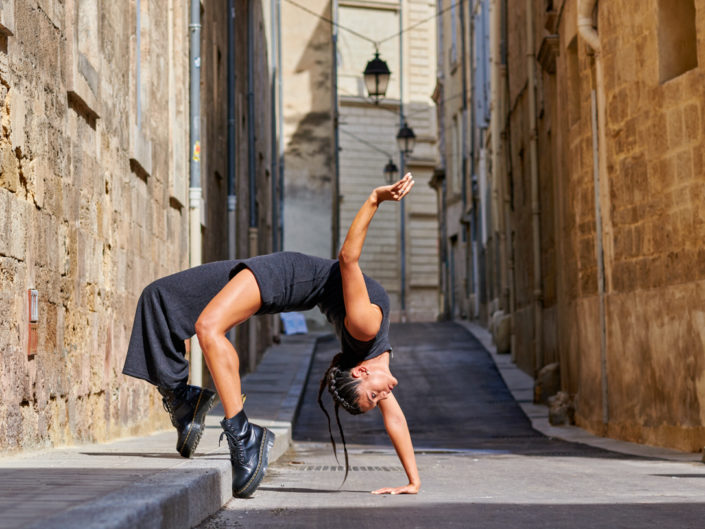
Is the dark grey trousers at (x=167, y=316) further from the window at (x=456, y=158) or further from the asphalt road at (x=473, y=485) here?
the window at (x=456, y=158)

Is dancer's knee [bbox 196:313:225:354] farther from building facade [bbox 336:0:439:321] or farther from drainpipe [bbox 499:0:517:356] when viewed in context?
building facade [bbox 336:0:439:321]

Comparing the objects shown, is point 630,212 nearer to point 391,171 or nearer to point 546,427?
point 546,427

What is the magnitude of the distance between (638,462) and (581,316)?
412 centimetres

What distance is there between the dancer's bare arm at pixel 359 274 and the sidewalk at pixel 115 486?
0.84 meters

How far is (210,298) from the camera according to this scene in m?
5.29

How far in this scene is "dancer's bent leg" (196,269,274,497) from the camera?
4.96 meters

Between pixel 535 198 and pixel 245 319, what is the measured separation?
1272cm

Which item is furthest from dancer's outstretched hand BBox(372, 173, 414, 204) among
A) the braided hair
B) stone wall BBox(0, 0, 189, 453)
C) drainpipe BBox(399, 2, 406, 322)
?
drainpipe BBox(399, 2, 406, 322)

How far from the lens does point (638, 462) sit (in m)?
8.09

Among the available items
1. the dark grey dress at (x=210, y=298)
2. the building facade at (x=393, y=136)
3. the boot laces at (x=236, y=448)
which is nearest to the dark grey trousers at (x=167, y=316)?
the dark grey dress at (x=210, y=298)

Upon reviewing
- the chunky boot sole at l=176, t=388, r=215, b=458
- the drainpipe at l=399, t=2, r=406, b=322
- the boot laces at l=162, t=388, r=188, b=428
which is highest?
the drainpipe at l=399, t=2, r=406, b=322

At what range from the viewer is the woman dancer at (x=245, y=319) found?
196 inches

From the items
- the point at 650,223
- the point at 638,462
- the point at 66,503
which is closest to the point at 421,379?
the point at 650,223

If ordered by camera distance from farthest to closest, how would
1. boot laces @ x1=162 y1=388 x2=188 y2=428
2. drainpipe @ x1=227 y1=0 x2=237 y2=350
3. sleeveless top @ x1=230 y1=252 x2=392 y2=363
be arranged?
drainpipe @ x1=227 y1=0 x2=237 y2=350 → boot laces @ x1=162 y1=388 x2=188 y2=428 → sleeveless top @ x1=230 y1=252 x2=392 y2=363
